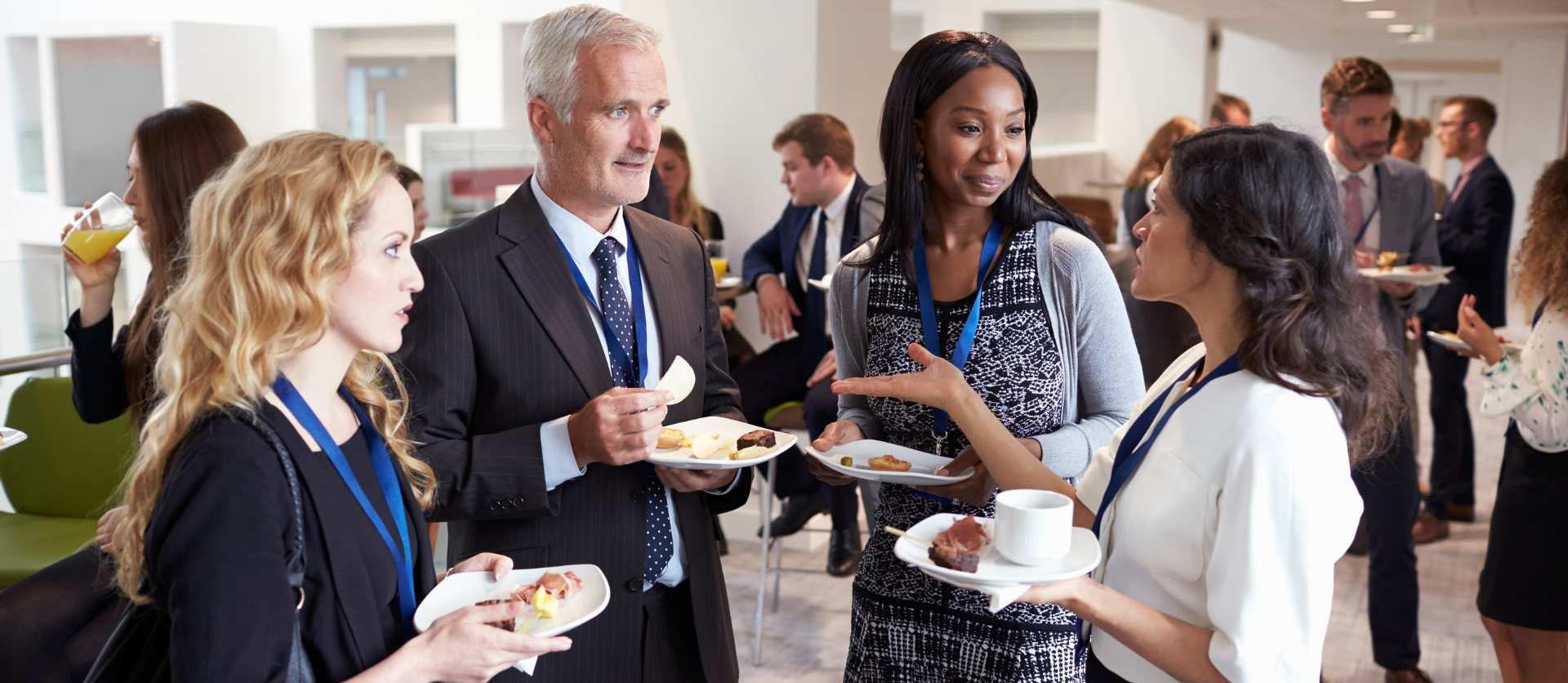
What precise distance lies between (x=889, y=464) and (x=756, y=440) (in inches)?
8.3

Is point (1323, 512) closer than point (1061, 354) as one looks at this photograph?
Yes

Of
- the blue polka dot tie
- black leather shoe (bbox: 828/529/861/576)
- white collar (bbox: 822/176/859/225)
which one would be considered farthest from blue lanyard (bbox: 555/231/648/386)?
black leather shoe (bbox: 828/529/861/576)

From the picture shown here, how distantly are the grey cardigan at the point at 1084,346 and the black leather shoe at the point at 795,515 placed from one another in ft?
Result: 9.05

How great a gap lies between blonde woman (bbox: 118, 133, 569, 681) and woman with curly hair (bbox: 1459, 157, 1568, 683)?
2516 millimetres

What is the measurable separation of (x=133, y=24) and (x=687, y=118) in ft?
26.9

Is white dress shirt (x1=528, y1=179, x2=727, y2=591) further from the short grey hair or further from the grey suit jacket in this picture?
the grey suit jacket

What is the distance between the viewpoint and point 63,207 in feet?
37.9

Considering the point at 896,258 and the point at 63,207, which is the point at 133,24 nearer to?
the point at 63,207

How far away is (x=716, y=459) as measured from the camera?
A: 1804 millimetres

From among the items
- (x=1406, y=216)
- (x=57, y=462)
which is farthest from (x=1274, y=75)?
(x=57, y=462)

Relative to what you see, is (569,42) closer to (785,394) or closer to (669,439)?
(669,439)

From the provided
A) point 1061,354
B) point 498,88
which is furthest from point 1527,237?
point 498,88

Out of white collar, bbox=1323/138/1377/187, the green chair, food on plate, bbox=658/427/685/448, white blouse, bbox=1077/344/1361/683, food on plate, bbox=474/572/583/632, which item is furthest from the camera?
white collar, bbox=1323/138/1377/187

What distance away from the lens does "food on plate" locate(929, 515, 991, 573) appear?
1.36 metres
